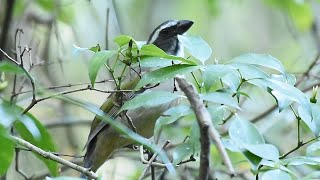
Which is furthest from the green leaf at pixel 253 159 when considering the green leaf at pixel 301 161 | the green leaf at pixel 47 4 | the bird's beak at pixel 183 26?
the green leaf at pixel 47 4

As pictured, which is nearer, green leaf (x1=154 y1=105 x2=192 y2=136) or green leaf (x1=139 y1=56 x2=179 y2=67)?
green leaf (x1=154 y1=105 x2=192 y2=136)

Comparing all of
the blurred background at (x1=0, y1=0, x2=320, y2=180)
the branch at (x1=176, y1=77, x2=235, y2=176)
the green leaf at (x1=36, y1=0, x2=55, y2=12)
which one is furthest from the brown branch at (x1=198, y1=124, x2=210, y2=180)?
the green leaf at (x1=36, y1=0, x2=55, y2=12)

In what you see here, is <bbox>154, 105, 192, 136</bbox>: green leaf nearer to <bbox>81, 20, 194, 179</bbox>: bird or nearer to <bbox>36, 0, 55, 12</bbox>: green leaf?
<bbox>81, 20, 194, 179</bbox>: bird

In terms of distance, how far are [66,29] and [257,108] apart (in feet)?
3.80

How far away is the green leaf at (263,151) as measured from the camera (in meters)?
1.42

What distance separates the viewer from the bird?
2.70 m

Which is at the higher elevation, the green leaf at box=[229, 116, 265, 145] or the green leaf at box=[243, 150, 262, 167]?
the green leaf at box=[229, 116, 265, 145]

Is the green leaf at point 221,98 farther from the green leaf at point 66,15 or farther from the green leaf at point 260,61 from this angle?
the green leaf at point 66,15

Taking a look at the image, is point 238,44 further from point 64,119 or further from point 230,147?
point 230,147

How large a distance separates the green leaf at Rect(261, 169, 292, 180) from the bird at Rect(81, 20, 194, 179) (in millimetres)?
1116

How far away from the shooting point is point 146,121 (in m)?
2.74

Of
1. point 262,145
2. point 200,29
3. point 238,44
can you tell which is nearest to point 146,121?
point 262,145

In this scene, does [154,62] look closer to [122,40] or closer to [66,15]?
[122,40]

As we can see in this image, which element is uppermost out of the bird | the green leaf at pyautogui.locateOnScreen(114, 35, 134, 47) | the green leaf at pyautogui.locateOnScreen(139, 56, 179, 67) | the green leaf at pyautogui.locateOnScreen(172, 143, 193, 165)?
the green leaf at pyautogui.locateOnScreen(114, 35, 134, 47)
